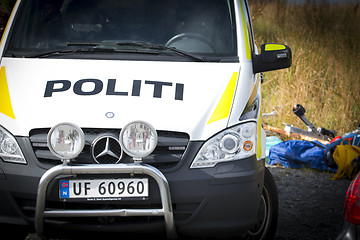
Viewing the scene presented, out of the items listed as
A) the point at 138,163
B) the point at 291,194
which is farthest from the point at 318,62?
the point at 138,163

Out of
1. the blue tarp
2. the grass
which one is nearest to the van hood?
the blue tarp

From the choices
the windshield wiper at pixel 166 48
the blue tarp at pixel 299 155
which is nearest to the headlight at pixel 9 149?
the windshield wiper at pixel 166 48

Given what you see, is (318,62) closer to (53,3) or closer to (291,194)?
(291,194)

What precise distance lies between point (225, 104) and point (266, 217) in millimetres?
942

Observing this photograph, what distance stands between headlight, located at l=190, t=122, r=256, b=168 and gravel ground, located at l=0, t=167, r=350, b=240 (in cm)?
81

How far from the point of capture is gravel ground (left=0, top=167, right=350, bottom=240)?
4.71 metres

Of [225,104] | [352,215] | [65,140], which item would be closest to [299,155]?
[225,104]

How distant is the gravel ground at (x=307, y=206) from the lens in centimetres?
A: 471

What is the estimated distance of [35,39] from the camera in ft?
15.1

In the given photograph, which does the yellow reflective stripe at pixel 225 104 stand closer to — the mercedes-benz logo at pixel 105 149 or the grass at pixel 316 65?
the mercedes-benz logo at pixel 105 149

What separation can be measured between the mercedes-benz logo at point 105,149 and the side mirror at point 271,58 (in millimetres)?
1284

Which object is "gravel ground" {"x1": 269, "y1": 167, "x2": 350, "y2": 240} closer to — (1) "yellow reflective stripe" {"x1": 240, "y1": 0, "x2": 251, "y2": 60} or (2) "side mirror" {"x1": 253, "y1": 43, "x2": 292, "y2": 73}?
(2) "side mirror" {"x1": 253, "y1": 43, "x2": 292, "y2": 73}

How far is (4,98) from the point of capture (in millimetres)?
3932

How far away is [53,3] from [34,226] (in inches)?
75.3
